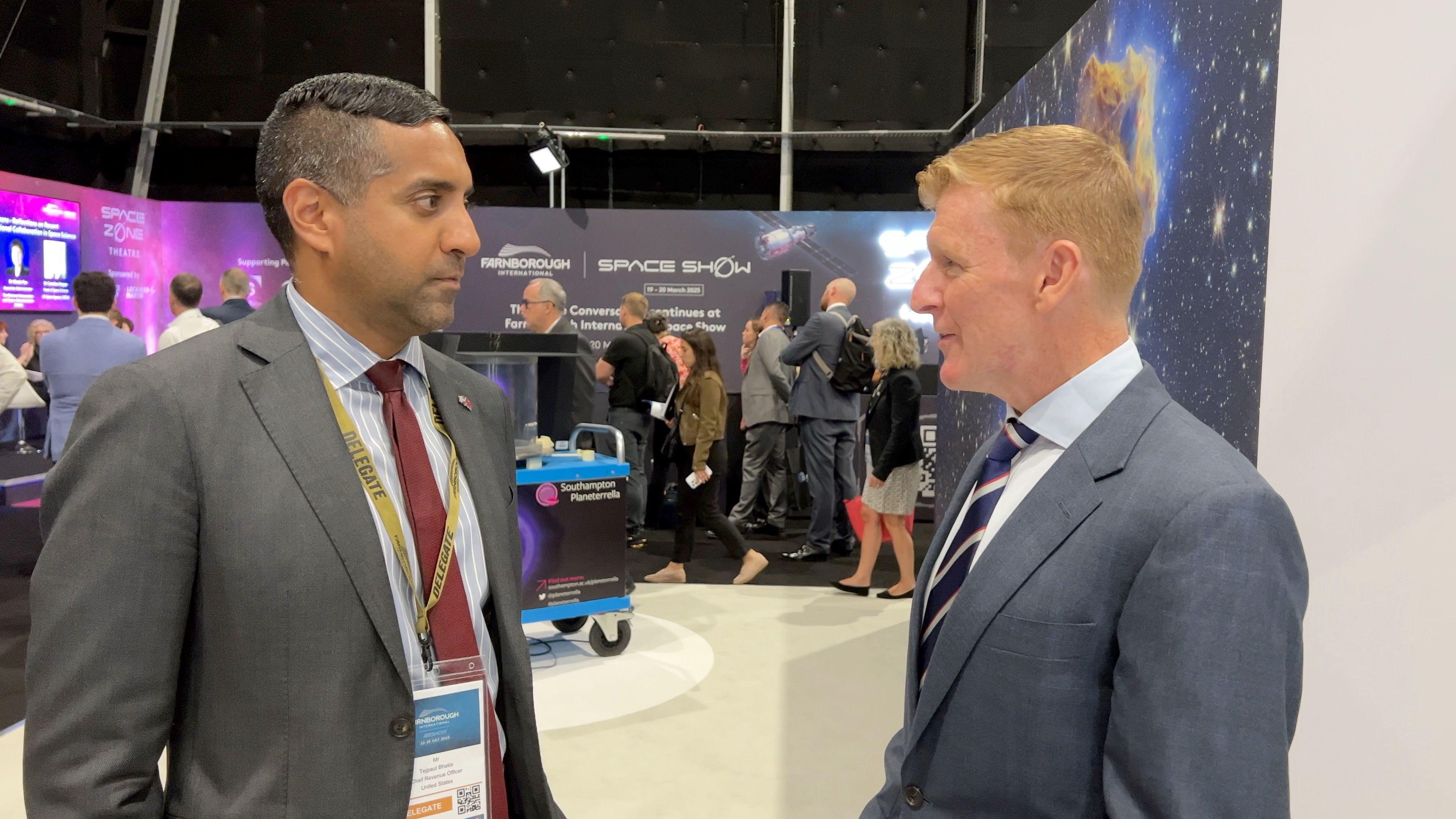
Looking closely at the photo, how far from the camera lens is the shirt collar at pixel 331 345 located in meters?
1.31

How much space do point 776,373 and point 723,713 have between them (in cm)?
374

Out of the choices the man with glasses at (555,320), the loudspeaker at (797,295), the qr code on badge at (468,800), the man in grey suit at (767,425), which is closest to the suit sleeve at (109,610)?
the qr code on badge at (468,800)

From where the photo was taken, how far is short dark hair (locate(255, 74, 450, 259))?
4.17ft

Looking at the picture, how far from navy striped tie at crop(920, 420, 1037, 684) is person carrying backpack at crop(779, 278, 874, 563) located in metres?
5.17

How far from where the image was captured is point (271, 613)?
1122mm

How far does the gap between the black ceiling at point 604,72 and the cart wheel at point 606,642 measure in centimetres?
604

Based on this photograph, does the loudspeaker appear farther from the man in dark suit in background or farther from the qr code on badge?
the qr code on badge

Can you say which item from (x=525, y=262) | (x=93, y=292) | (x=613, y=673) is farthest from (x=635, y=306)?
(x=93, y=292)

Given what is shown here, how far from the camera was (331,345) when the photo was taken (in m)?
1.31

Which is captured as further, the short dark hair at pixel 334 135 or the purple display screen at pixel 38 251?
the purple display screen at pixel 38 251

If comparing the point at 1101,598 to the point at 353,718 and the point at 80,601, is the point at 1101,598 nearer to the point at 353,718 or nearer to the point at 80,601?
the point at 353,718

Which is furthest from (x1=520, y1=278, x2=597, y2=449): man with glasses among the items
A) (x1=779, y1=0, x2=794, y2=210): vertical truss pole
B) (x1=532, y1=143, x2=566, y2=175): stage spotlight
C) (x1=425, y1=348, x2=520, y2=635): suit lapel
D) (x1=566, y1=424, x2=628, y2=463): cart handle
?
(x1=779, y1=0, x2=794, y2=210): vertical truss pole

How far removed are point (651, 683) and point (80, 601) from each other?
3420 mm

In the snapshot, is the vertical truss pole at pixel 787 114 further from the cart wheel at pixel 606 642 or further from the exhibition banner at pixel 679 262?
the cart wheel at pixel 606 642
